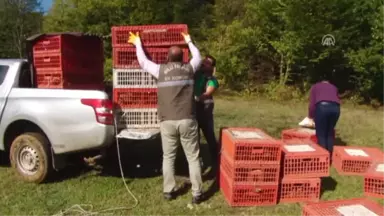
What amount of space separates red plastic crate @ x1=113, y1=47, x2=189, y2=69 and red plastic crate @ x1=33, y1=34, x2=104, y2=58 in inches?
34.2

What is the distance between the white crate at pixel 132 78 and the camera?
6.28 metres

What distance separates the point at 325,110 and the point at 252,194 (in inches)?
95.2

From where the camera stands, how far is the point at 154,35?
6277 mm

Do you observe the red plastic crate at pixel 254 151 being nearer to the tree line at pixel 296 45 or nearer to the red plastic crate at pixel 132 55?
the red plastic crate at pixel 132 55

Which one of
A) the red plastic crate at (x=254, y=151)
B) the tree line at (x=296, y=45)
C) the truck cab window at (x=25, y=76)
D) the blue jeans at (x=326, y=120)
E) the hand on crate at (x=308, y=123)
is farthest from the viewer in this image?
the tree line at (x=296, y=45)

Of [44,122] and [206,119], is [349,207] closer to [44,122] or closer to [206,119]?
[206,119]

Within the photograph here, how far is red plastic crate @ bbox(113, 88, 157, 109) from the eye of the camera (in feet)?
20.6

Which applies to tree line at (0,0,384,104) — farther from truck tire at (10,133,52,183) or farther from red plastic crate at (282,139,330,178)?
red plastic crate at (282,139,330,178)

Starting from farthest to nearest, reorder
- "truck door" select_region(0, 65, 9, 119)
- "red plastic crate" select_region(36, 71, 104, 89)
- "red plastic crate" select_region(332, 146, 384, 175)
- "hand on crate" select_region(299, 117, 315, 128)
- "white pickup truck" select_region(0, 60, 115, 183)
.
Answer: "hand on crate" select_region(299, 117, 315, 128), "red plastic crate" select_region(332, 146, 384, 175), "red plastic crate" select_region(36, 71, 104, 89), "truck door" select_region(0, 65, 9, 119), "white pickup truck" select_region(0, 60, 115, 183)

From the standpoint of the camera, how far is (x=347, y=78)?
1783 centimetres

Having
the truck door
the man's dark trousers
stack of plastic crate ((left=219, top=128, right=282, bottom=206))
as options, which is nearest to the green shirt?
the man's dark trousers

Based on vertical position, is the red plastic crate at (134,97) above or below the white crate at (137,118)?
above

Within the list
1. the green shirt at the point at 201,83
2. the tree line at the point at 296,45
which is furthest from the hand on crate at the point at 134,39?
the tree line at the point at 296,45

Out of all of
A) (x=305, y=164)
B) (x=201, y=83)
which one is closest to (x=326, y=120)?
(x=305, y=164)
